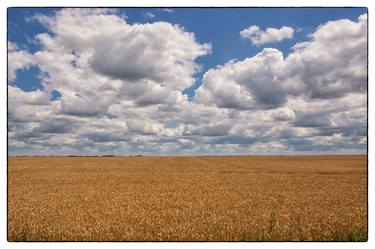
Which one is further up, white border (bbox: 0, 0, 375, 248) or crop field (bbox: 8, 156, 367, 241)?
white border (bbox: 0, 0, 375, 248)

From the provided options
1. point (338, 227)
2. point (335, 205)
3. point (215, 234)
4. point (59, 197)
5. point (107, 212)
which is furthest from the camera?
point (59, 197)

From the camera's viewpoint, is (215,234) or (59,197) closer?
(215,234)

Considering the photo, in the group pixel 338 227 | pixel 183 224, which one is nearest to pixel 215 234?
pixel 183 224

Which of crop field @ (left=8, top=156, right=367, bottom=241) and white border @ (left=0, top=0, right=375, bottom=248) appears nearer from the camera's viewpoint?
white border @ (left=0, top=0, right=375, bottom=248)

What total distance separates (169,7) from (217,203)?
10.0m

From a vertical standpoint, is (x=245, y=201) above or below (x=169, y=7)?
below
